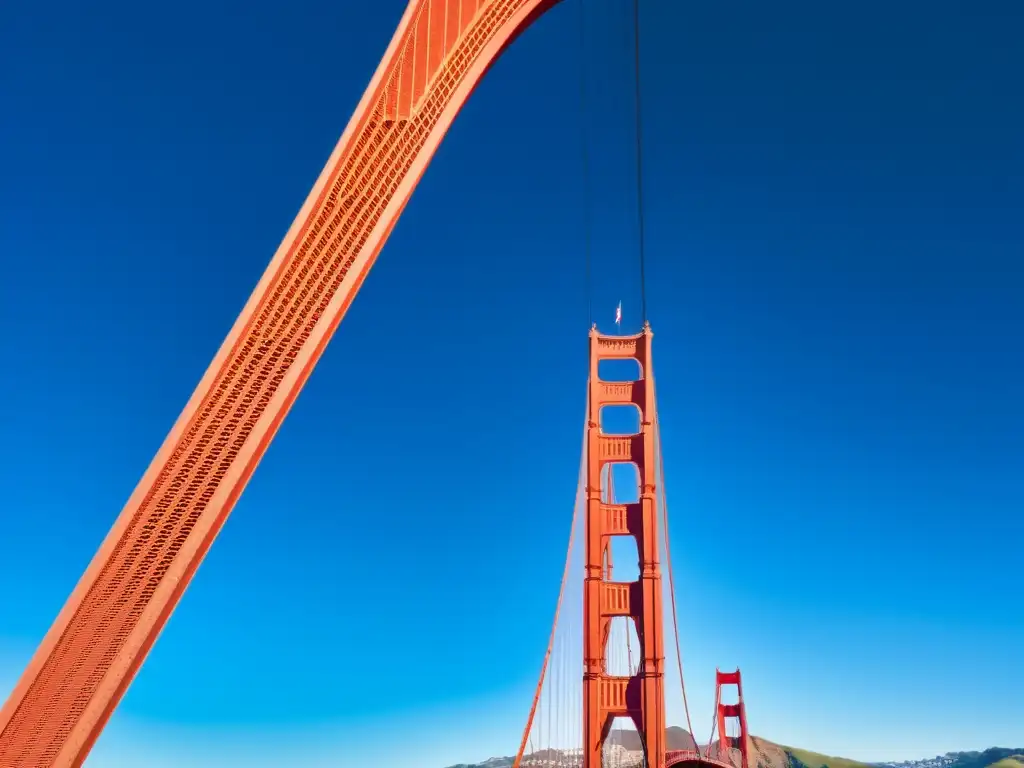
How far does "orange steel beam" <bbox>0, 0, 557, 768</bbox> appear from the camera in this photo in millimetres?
3412

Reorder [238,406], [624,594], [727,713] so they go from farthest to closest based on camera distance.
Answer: [727,713] < [624,594] < [238,406]

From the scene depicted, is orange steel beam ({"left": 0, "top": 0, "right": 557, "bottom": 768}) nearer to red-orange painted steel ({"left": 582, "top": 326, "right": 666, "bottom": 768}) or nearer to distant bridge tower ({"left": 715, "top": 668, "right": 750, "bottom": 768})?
red-orange painted steel ({"left": 582, "top": 326, "right": 666, "bottom": 768})

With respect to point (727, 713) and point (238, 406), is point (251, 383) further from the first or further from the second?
point (727, 713)

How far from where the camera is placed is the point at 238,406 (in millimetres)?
3926

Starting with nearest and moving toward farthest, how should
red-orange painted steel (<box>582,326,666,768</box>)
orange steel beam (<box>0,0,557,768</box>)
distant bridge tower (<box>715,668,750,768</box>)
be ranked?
orange steel beam (<box>0,0,557,768</box>), red-orange painted steel (<box>582,326,666,768</box>), distant bridge tower (<box>715,668,750,768</box>)

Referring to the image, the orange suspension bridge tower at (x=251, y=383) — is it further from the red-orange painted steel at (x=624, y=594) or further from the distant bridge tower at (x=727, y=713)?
the distant bridge tower at (x=727, y=713)

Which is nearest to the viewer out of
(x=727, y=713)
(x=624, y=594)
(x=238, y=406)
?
(x=238, y=406)

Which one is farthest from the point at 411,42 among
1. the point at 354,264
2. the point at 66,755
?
the point at 66,755

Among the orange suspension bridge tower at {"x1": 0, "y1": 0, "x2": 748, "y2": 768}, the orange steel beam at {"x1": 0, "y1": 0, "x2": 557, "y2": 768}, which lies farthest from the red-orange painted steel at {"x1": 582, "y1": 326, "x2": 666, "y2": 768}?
the orange steel beam at {"x1": 0, "y1": 0, "x2": 557, "y2": 768}

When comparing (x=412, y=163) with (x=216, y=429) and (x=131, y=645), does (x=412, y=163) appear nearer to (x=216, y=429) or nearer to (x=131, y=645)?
(x=216, y=429)

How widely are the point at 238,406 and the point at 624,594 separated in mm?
10945

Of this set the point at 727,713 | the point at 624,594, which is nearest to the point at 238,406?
the point at 624,594

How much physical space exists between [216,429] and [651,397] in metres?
12.1

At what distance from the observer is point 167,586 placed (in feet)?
11.9
